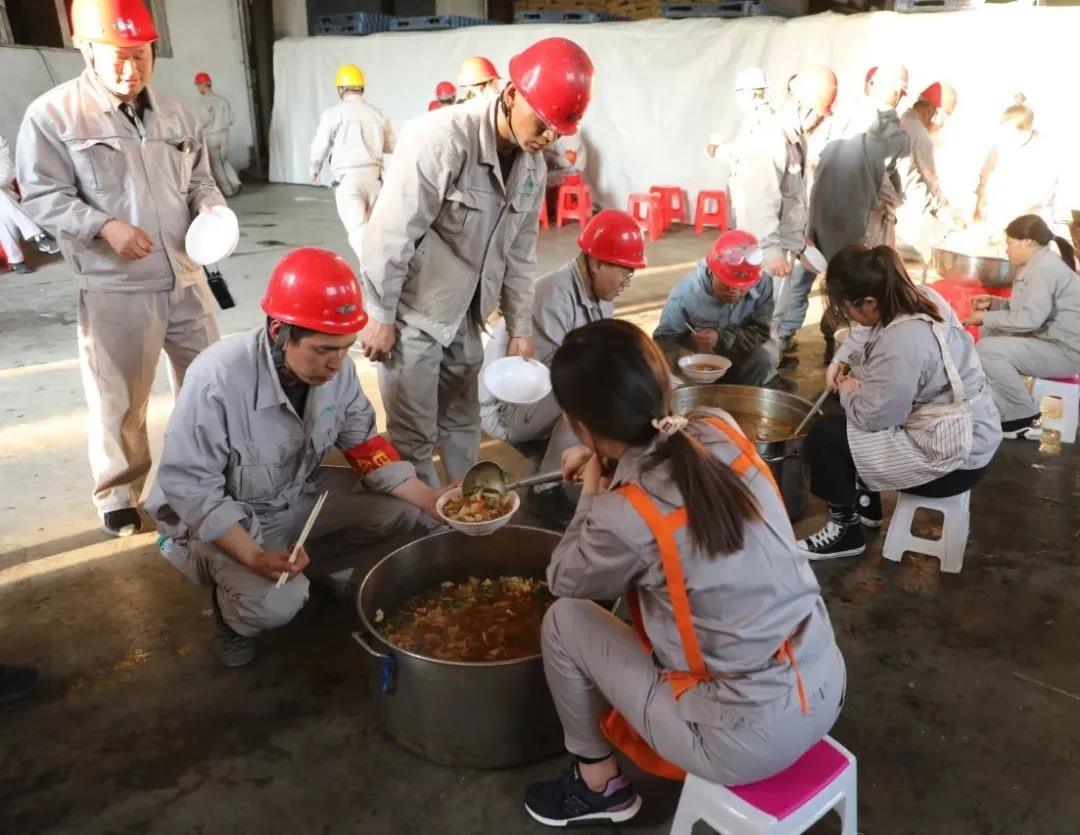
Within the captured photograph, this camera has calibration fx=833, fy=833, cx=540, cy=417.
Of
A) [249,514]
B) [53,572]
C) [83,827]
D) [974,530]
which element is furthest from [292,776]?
[974,530]

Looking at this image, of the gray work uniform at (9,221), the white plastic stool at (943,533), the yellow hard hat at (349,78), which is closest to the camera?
the white plastic stool at (943,533)

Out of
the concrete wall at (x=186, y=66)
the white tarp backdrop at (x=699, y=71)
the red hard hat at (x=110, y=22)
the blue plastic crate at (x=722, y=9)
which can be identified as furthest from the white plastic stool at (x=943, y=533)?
the concrete wall at (x=186, y=66)

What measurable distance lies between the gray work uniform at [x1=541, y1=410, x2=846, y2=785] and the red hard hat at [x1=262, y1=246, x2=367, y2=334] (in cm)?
94

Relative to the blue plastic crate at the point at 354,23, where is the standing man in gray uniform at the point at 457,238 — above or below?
below

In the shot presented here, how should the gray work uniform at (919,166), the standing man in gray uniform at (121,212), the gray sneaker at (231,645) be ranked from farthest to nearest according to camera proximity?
the gray work uniform at (919,166) → the standing man in gray uniform at (121,212) → the gray sneaker at (231,645)

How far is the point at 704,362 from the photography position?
393 cm

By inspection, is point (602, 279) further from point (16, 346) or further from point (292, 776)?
point (16, 346)

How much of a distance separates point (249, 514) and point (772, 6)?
1035 cm

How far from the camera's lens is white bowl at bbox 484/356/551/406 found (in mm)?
3070

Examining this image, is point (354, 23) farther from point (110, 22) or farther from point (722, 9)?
point (110, 22)

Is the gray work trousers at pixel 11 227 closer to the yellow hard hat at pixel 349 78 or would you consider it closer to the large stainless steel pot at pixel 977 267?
the yellow hard hat at pixel 349 78

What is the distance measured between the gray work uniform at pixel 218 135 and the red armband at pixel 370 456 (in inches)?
454

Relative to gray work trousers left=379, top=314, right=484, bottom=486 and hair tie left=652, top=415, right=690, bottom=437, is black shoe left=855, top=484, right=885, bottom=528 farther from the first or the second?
hair tie left=652, top=415, right=690, bottom=437

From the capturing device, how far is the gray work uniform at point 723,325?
422 centimetres
